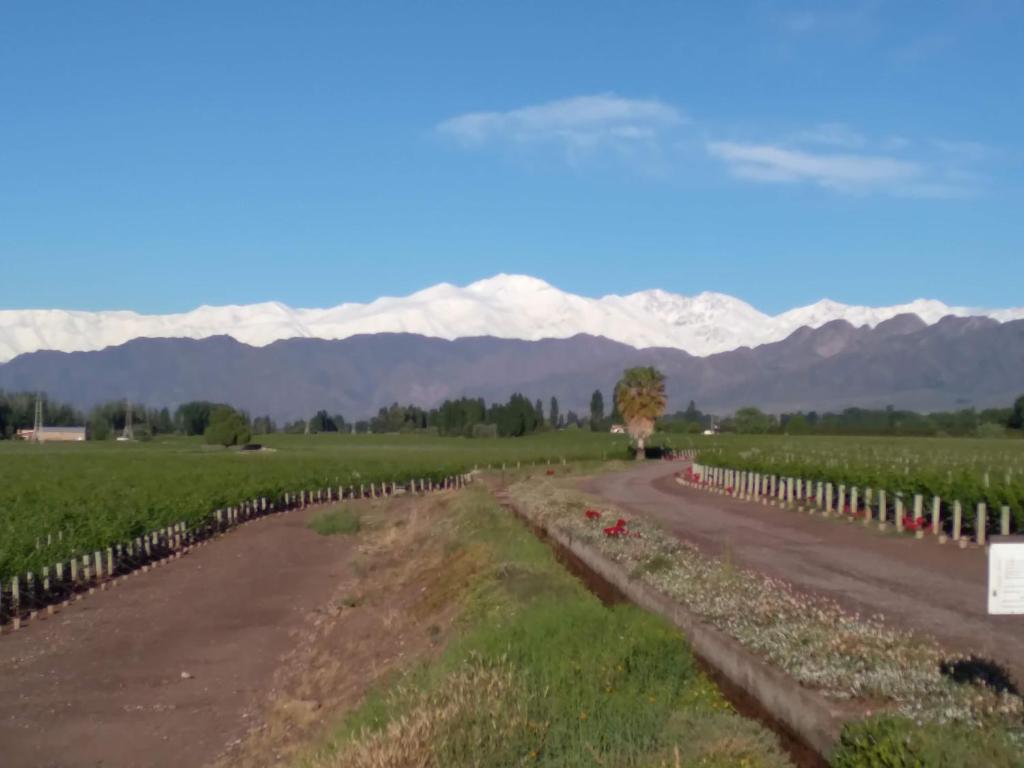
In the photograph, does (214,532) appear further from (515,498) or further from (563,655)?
(563,655)

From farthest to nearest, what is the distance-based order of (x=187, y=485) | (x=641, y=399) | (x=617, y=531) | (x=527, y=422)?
(x=527, y=422), (x=641, y=399), (x=187, y=485), (x=617, y=531)

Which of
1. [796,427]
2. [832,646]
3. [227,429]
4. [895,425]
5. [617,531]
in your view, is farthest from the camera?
[796,427]

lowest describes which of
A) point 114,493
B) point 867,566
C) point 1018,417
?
point 114,493

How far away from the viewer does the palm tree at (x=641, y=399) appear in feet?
280

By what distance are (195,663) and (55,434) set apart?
16241 cm

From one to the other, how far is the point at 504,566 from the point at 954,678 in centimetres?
989

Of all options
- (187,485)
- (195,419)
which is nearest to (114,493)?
(187,485)

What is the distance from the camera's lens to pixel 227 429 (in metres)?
124

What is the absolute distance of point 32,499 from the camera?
3591cm

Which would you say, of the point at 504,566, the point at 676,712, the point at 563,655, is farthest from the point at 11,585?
the point at 676,712

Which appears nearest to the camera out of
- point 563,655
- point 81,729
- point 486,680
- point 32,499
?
point 486,680

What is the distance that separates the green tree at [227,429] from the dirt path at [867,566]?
93969 mm

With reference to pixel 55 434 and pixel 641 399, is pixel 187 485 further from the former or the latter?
pixel 55 434

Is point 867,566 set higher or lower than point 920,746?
lower
